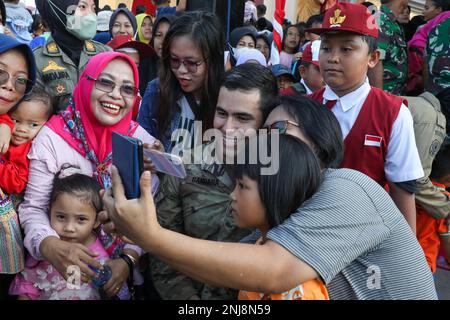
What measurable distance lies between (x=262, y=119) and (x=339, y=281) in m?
0.80

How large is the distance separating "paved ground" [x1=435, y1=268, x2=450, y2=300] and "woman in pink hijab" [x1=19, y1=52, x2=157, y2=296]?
2.57 m

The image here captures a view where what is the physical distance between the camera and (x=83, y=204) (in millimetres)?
2068

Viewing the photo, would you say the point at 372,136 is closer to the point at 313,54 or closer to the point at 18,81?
the point at 313,54

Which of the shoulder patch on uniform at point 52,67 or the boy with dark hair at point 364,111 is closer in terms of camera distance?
the boy with dark hair at point 364,111

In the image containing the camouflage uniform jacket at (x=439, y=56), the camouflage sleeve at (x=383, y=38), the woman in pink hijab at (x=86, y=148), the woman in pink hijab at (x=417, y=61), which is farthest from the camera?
the woman in pink hijab at (x=417, y=61)

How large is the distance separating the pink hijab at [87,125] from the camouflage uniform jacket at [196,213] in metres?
0.34

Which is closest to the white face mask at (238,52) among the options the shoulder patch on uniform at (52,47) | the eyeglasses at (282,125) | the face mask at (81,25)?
the face mask at (81,25)

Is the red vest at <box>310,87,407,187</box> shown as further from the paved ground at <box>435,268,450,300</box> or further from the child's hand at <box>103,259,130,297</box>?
the paved ground at <box>435,268,450,300</box>

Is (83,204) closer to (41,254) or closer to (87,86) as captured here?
(41,254)

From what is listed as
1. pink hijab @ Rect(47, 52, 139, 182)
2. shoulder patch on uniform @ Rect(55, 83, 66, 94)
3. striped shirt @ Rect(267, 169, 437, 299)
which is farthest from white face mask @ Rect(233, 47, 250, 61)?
striped shirt @ Rect(267, 169, 437, 299)

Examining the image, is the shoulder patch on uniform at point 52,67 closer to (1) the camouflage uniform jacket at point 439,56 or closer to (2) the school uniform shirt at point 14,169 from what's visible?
(2) the school uniform shirt at point 14,169

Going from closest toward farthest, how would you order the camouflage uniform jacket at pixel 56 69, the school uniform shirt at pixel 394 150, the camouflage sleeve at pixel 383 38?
the school uniform shirt at pixel 394 150 → the camouflage uniform jacket at pixel 56 69 → the camouflage sleeve at pixel 383 38

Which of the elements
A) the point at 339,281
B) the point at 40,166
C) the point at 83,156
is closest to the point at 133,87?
the point at 83,156

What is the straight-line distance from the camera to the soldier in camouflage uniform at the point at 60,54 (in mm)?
3006
